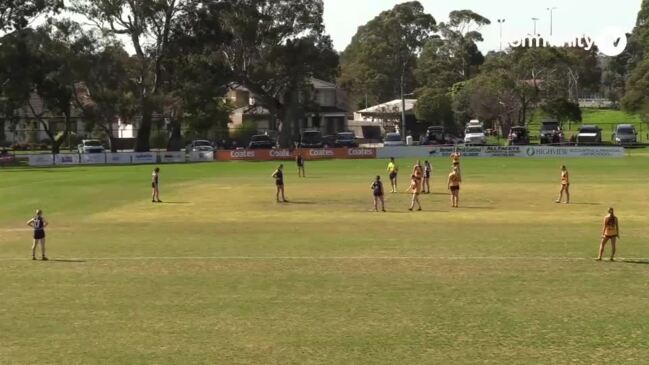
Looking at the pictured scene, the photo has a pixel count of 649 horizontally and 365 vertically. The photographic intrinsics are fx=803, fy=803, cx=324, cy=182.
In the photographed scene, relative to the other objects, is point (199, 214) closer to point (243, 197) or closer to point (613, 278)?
point (243, 197)

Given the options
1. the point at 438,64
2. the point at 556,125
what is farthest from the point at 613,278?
the point at 438,64

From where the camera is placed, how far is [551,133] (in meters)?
89.1

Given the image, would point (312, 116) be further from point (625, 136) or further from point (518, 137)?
point (625, 136)

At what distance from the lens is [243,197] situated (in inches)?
1741

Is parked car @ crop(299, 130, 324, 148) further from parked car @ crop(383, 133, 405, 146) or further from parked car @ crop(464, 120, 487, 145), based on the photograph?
parked car @ crop(464, 120, 487, 145)

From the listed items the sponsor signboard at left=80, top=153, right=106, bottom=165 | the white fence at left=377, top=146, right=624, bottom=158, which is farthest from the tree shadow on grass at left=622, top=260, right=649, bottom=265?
the sponsor signboard at left=80, top=153, right=106, bottom=165

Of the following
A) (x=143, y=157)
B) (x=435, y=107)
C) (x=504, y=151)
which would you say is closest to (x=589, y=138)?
(x=504, y=151)

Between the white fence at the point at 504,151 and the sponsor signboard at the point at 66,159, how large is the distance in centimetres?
3092

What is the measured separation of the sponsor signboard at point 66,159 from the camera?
81.1m

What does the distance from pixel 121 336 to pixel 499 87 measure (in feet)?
290

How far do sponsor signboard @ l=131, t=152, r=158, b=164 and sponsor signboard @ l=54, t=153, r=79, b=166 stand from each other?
222 inches

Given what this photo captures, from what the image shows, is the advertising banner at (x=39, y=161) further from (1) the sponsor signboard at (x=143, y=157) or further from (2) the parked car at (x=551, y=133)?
(2) the parked car at (x=551, y=133)

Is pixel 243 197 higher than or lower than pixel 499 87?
lower

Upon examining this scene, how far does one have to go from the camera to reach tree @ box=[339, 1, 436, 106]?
5689 inches
